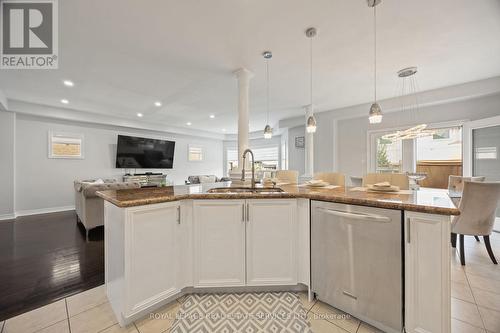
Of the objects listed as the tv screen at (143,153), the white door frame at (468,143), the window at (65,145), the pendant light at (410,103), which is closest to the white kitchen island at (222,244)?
the pendant light at (410,103)

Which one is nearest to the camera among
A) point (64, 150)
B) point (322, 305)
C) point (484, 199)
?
point (322, 305)

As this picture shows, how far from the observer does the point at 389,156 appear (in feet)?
16.0

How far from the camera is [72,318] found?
151 cm

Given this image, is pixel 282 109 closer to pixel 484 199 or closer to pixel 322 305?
pixel 484 199

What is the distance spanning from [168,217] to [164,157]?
6.32m

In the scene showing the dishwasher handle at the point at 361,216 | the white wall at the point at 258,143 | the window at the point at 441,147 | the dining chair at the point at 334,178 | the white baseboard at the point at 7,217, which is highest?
the white wall at the point at 258,143

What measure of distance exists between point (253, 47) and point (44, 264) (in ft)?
12.0

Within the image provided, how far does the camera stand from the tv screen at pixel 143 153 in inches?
247

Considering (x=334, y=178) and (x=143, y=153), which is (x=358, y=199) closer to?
(x=334, y=178)

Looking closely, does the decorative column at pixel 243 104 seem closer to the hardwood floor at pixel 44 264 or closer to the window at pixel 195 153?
the hardwood floor at pixel 44 264

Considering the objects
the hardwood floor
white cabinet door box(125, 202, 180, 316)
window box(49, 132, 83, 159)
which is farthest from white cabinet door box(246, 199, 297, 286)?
window box(49, 132, 83, 159)

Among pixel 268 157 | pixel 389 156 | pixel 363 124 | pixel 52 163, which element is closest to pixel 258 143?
pixel 268 157

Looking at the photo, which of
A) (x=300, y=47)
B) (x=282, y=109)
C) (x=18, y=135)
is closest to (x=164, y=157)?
(x=18, y=135)

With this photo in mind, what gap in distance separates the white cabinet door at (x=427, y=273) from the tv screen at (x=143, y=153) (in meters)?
7.14
